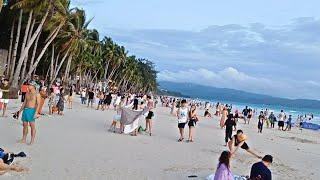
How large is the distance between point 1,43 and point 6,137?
3790cm

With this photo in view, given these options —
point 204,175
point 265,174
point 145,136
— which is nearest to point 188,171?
point 204,175

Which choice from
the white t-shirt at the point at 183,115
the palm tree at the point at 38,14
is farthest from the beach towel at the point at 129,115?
the palm tree at the point at 38,14

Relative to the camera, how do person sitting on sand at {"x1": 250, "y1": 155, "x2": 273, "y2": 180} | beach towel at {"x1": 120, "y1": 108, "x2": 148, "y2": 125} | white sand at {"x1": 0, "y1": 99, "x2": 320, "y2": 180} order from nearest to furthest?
1. person sitting on sand at {"x1": 250, "y1": 155, "x2": 273, "y2": 180}
2. white sand at {"x1": 0, "y1": 99, "x2": 320, "y2": 180}
3. beach towel at {"x1": 120, "y1": 108, "x2": 148, "y2": 125}

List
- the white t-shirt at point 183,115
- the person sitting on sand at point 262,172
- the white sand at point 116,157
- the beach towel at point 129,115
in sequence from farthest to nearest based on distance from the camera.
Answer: the beach towel at point 129,115, the white t-shirt at point 183,115, the white sand at point 116,157, the person sitting on sand at point 262,172

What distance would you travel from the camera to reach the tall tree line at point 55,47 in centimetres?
3506

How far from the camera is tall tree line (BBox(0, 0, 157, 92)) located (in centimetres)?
3506

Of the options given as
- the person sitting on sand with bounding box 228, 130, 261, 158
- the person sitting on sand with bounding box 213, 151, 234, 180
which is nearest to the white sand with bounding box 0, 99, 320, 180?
the person sitting on sand with bounding box 228, 130, 261, 158

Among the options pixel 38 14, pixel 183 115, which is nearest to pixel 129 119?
pixel 183 115

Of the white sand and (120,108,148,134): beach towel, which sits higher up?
(120,108,148,134): beach towel

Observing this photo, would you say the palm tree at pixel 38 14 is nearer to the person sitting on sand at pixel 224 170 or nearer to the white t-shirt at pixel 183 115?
the white t-shirt at pixel 183 115

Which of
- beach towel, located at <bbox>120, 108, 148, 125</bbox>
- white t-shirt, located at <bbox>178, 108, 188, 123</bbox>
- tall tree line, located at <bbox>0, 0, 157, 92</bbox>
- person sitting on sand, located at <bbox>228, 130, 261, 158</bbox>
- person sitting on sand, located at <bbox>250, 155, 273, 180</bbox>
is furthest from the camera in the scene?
tall tree line, located at <bbox>0, 0, 157, 92</bbox>

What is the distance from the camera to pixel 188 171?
1036cm

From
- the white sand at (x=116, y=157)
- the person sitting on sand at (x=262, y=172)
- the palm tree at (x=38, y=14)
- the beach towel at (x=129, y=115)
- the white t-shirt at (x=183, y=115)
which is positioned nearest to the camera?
the person sitting on sand at (x=262, y=172)

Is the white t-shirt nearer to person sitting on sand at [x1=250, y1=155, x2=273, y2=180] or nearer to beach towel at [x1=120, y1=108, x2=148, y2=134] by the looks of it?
beach towel at [x1=120, y1=108, x2=148, y2=134]
